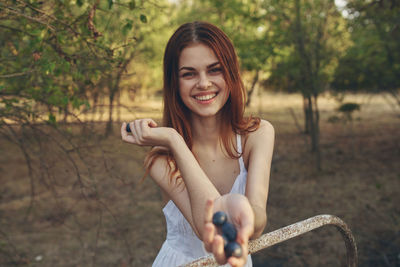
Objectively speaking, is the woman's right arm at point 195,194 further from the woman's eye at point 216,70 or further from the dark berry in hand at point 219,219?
the woman's eye at point 216,70

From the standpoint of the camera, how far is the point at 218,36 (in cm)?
185

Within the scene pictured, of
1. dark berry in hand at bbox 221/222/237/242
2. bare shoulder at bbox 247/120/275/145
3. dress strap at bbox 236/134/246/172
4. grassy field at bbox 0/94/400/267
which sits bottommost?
grassy field at bbox 0/94/400/267

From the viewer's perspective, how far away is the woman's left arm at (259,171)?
1.42 metres

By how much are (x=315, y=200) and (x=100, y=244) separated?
4587 millimetres

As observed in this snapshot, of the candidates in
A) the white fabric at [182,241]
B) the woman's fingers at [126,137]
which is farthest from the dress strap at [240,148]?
the woman's fingers at [126,137]

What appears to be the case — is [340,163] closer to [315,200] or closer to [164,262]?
[315,200]

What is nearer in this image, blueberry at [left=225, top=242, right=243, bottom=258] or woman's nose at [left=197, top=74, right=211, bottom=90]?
blueberry at [left=225, top=242, right=243, bottom=258]

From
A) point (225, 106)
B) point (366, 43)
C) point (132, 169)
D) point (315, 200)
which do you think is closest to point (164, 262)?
point (225, 106)

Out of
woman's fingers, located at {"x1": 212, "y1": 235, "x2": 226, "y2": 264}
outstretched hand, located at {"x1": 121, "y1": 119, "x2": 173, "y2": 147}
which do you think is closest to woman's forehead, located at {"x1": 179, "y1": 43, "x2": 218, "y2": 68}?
outstretched hand, located at {"x1": 121, "y1": 119, "x2": 173, "y2": 147}

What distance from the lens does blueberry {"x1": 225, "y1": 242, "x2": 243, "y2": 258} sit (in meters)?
1.02

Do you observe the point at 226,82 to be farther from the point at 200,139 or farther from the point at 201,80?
the point at 200,139

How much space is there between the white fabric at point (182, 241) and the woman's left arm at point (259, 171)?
138mm

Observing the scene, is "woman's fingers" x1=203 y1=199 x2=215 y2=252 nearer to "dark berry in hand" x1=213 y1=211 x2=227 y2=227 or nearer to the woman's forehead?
"dark berry in hand" x1=213 y1=211 x2=227 y2=227

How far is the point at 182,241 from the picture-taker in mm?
2090
